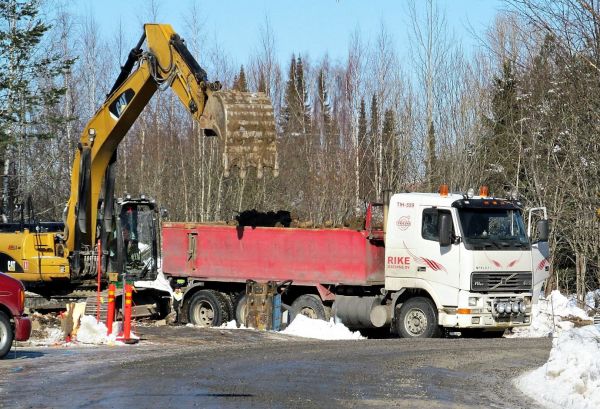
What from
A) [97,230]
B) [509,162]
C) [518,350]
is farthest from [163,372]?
[509,162]

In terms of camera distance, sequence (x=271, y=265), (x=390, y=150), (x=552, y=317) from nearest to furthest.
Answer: (x=271, y=265), (x=552, y=317), (x=390, y=150)

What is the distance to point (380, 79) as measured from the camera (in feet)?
166

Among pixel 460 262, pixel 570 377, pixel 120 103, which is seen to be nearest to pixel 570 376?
pixel 570 377

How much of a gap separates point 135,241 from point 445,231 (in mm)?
8432

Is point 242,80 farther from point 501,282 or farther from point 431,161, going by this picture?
point 501,282

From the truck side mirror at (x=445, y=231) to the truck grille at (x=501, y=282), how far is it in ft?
2.80

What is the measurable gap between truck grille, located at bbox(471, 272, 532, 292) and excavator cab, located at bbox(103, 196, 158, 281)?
28.2 ft

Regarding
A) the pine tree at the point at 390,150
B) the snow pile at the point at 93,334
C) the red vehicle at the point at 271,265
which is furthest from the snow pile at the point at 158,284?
the pine tree at the point at 390,150

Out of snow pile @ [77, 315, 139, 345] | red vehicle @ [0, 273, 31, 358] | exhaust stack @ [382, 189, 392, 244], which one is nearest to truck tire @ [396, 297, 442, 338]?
exhaust stack @ [382, 189, 392, 244]

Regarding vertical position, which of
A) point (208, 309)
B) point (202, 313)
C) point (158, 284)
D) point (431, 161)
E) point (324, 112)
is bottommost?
point (202, 313)

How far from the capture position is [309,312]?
2422 cm

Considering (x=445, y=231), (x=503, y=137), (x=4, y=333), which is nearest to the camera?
(x=4, y=333)

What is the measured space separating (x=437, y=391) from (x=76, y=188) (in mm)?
13151

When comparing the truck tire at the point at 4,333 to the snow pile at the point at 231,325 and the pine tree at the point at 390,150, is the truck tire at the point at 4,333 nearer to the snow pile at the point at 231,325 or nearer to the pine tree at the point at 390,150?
the snow pile at the point at 231,325
